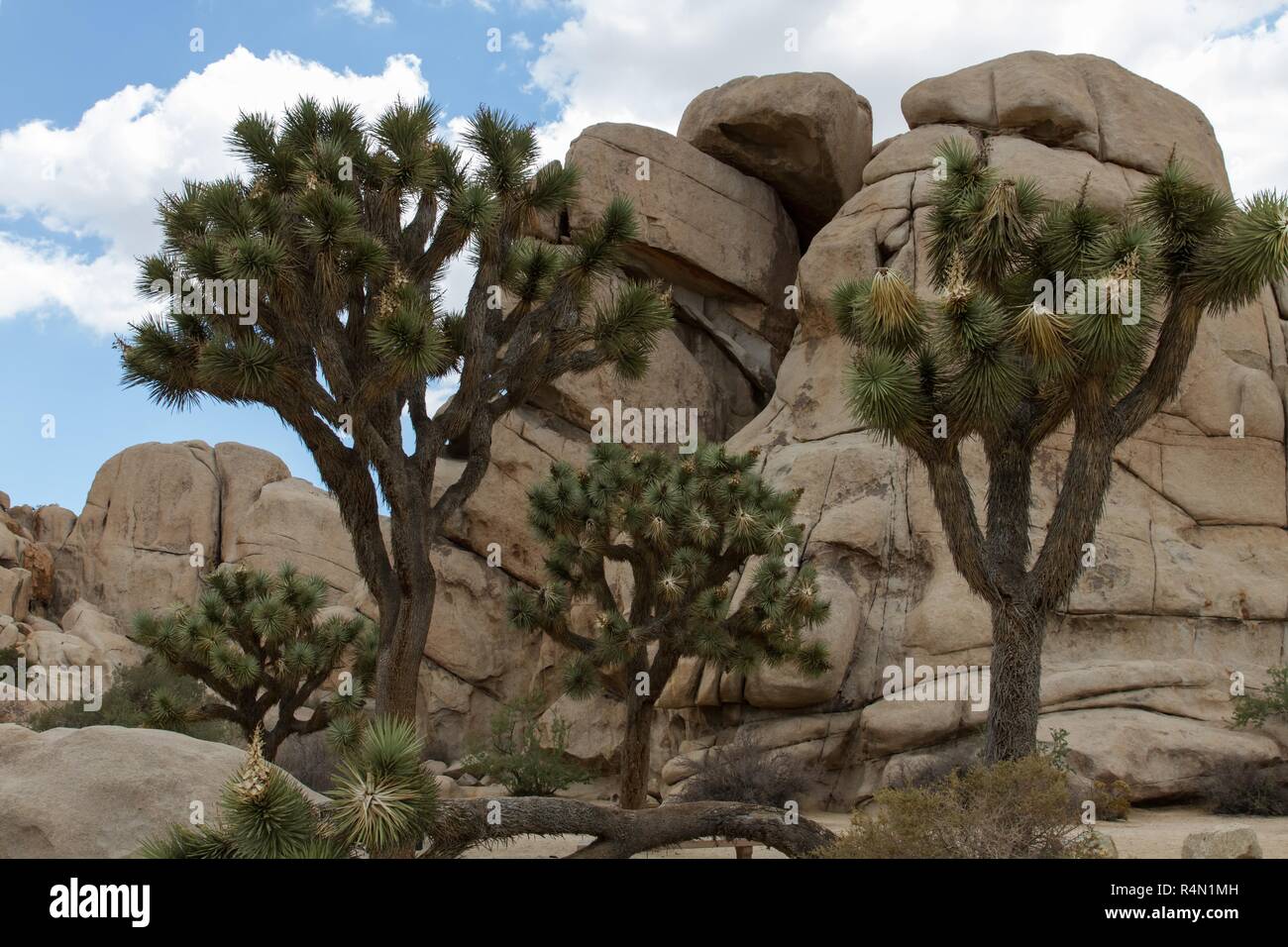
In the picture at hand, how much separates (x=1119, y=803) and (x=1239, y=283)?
6967mm

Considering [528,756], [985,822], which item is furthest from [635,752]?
[985,822]

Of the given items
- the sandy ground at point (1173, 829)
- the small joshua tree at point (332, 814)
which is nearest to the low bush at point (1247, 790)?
the sandy ground at point (1173, 829)

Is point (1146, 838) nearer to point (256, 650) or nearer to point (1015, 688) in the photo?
point (1015, 688)

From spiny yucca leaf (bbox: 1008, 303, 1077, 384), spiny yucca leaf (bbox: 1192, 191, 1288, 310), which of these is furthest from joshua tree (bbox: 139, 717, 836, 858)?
spiny yucca leaf (bbox: 1192, 191, 1288, 310)

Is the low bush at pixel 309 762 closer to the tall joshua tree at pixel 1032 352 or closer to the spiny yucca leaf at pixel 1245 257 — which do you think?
the tall joshua tree at pixel 1032 352

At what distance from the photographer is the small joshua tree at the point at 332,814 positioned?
5270 millimetres

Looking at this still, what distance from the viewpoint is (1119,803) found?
1390cm

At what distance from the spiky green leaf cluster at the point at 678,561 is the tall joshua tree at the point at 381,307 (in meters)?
2.34

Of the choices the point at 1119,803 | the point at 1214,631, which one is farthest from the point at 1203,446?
the point at 1119,803

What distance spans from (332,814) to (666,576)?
9.68m

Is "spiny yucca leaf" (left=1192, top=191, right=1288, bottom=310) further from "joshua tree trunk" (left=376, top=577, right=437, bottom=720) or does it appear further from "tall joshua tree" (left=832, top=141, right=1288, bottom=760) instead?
"joshua tree trunk" (left=376, top=577, right=437, bottom=720)

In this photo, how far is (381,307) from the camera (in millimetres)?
11516

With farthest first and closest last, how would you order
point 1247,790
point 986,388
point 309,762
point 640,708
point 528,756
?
point 528,756
point 309,762
point 640,708
point 1247,790
point 986,388

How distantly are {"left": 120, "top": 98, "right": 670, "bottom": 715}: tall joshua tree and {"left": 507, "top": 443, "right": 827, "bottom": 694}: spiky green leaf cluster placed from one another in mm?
2336
